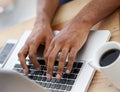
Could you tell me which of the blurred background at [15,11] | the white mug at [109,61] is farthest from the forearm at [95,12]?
the blurred background at [15,11]

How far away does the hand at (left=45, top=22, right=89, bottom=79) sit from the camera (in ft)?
2.56

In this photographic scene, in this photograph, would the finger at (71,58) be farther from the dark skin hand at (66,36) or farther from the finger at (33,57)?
the finger at (33,57)

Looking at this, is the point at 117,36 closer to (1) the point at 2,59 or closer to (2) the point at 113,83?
(2) the point at 113,83

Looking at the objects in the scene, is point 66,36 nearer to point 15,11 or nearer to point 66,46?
point 66,46

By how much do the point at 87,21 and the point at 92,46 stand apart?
110mm

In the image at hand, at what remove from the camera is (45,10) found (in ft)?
3.51

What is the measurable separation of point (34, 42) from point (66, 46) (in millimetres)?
137

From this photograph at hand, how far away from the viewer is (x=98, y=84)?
2.35ft

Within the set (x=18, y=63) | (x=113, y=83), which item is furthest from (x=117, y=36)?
(x=18, y=63)

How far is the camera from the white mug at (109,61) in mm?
634

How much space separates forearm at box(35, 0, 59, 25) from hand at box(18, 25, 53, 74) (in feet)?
0.16

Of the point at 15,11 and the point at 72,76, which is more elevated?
the point at 72,76

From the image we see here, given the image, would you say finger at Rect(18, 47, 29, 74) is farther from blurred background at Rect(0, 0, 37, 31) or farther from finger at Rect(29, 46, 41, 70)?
blurred background at Rect(0, 0, 37, 31)

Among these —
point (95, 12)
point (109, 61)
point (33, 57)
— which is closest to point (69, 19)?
point (95, 12)
